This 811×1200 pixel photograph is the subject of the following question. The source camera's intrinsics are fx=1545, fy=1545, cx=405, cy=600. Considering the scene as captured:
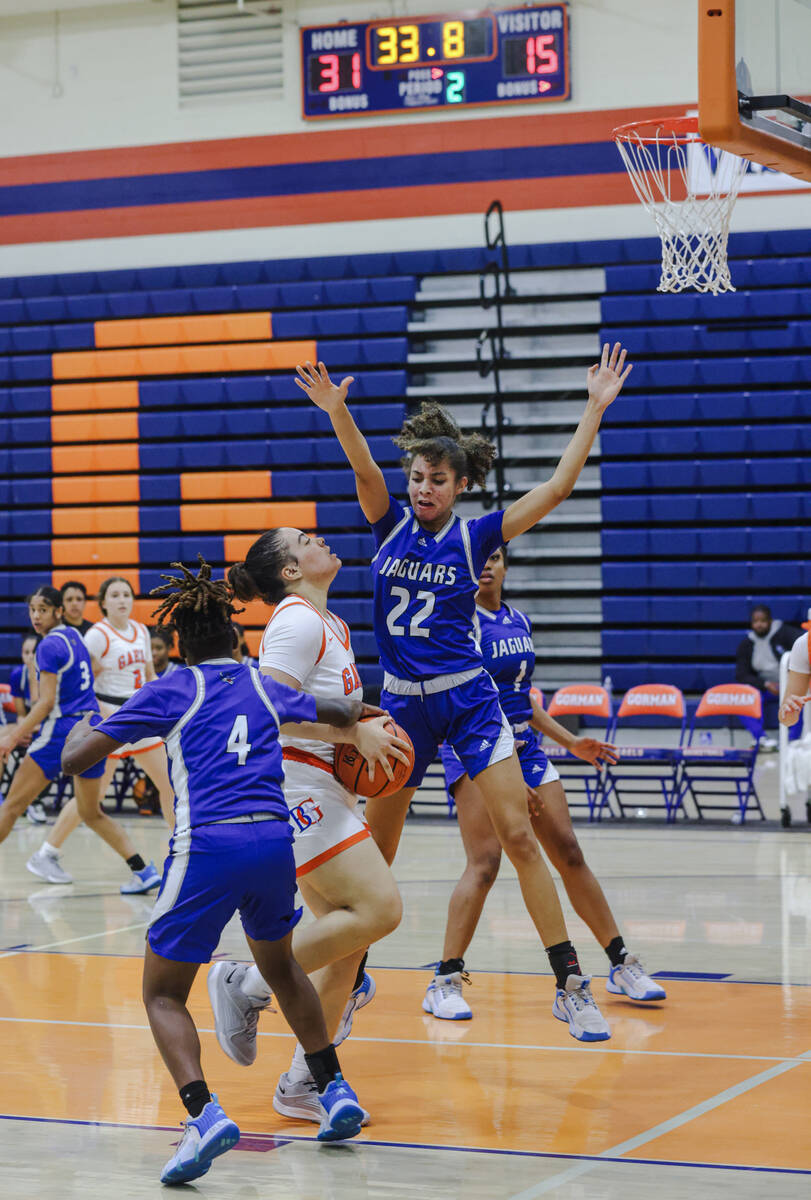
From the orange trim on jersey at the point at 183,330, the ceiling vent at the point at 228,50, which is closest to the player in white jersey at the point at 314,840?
the orange trim on jersey at the point at 183,330

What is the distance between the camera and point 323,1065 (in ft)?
12.1

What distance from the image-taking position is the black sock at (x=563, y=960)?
4672 mm

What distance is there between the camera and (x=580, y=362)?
14633mm

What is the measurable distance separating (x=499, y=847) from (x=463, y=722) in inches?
34.8

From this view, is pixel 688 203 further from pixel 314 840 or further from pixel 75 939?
pixel 314 840

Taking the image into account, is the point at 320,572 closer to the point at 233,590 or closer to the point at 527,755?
the point at 233,590

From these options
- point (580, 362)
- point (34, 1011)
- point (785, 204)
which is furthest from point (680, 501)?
point (34, 1011)

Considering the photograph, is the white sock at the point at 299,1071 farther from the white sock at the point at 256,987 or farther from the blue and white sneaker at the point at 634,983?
the blue and white sneaker at the point at 634,983

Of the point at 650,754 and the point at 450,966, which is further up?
the point at 450,966

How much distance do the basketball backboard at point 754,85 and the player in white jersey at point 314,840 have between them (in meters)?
2.46

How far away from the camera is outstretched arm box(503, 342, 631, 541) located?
178 inches

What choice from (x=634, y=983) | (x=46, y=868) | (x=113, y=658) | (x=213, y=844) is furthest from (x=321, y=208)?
(x=213, y=844)

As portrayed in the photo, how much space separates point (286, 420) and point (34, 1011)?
33.2 ft

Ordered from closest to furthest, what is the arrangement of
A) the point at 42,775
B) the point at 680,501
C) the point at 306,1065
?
1. the point at 306,1065
2. the point at 42,775
3. the point at 680,501
